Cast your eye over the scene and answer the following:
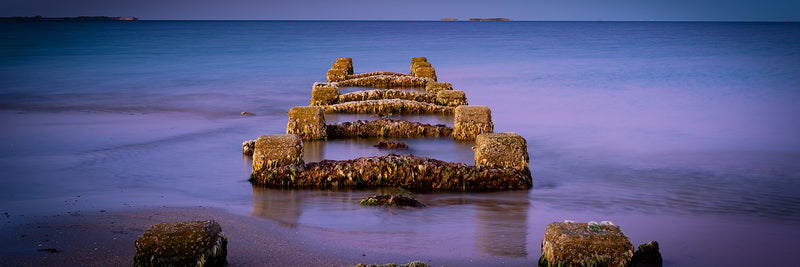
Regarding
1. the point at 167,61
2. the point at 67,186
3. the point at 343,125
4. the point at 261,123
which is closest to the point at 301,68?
the point at 167,61

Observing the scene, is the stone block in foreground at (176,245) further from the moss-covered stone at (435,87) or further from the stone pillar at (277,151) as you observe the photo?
the moss-covered stone at (435,87)

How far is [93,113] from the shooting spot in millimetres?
19641

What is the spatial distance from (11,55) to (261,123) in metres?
38.8

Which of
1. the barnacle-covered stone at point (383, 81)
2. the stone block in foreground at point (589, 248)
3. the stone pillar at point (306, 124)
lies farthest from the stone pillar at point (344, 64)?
the stone block in foreground at point (589, 248)

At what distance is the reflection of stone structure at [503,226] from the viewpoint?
21.3 ft

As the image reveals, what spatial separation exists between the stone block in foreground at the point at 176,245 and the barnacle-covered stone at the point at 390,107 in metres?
10.7

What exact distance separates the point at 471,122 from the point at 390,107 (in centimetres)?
403

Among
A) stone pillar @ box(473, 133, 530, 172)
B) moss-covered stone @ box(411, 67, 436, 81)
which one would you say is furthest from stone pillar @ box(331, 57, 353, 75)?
stone pillar @ box(473, 133, 530, 172)

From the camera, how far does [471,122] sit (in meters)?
12.3

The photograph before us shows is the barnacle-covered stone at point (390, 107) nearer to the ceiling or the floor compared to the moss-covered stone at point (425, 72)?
nearer to the floor

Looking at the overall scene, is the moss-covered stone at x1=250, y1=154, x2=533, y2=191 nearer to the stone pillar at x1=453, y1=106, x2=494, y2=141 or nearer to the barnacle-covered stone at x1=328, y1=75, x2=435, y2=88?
the stone pillar at x1=453, y1=106, x2=494, y2=141

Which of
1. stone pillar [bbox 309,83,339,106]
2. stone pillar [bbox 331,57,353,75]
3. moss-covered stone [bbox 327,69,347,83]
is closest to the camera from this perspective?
stone pillar [bbox 309,83,339,106]

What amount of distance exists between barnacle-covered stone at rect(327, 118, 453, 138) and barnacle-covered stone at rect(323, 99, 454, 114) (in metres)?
3.06

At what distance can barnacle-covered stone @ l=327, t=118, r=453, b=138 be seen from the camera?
41.8 ft
